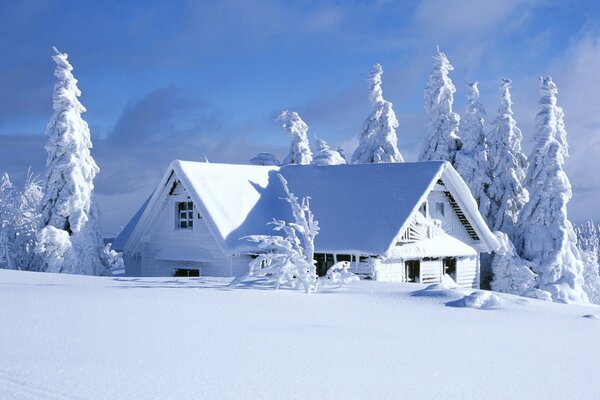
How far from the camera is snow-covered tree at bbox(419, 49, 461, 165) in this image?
136 ft

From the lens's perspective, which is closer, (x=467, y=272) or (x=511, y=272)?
(x=467, y=272)

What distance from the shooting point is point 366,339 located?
11.6 m

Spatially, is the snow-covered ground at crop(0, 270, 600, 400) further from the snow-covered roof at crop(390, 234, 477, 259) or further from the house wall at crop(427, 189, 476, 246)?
the house wall at crop(427, 189, 476, 246)

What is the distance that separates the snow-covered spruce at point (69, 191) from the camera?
1085 inches

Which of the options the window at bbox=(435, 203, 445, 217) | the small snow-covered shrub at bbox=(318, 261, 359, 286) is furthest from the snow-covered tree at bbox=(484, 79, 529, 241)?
the small snow-covered shrub at bbox=(318, 261, 359, 286)

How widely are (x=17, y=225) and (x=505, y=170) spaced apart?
26666 mm

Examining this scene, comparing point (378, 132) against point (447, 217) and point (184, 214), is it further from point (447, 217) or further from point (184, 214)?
point (184, 214)

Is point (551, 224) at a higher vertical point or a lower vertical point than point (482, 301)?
Answer: higher

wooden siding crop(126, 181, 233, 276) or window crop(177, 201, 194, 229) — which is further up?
window crop(177, 201, 194, 229)

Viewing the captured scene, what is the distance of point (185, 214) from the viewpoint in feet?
93.7

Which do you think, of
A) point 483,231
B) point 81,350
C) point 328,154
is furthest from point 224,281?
point 328,154

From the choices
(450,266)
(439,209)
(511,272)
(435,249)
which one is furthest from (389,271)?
(511,272)

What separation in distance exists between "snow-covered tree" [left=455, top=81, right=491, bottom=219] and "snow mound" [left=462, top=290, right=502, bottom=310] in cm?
2419

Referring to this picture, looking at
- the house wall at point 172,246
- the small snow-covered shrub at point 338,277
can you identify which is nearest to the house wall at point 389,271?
the house wall at point 172,246
